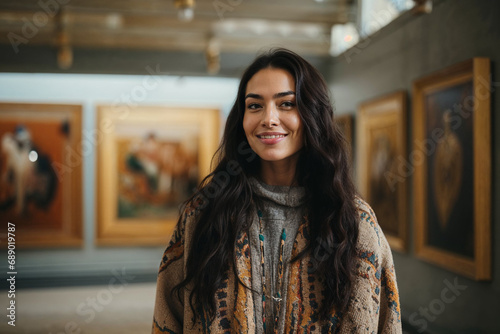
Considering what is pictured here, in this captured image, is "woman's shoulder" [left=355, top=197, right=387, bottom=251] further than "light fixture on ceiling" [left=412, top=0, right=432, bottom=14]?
No

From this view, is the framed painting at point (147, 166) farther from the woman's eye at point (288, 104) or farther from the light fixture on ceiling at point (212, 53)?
the woman's eye at point (288, 104)

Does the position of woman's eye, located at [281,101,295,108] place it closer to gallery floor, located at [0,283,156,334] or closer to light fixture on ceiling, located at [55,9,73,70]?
gallery floor, located at [0,283,156,334]

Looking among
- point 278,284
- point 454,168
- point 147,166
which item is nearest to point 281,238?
point 278,284

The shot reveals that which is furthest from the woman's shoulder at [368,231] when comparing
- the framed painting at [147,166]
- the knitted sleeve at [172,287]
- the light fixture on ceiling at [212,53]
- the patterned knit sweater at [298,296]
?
the framed painting at [147,166]

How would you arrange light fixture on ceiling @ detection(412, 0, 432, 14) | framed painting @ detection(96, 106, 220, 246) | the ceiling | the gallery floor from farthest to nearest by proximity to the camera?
1. framed painting @ detection(96, 106, 220, 246)
2. the ceiling
3. the gallery floor
4. light fixture on ceiling @ detection(412, 0, 432, 14)

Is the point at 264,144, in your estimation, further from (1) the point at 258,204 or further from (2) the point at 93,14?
(2) the point at 93,14

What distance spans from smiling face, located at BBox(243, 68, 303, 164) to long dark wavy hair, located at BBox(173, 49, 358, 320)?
30 mm

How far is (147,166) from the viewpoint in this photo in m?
5.86

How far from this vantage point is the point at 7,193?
5395 mm

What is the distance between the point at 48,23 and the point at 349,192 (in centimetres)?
429

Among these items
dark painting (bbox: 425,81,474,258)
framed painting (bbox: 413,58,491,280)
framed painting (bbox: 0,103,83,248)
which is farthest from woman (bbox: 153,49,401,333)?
framed painting (bbox: 0,103,83,248)

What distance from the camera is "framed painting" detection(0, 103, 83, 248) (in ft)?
17.8

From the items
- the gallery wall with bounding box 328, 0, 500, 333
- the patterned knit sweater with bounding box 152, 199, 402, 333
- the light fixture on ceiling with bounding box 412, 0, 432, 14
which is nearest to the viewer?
the patterned knit sweater with bounding box 152, 199, 402, 333

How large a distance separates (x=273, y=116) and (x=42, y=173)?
4721 mm
